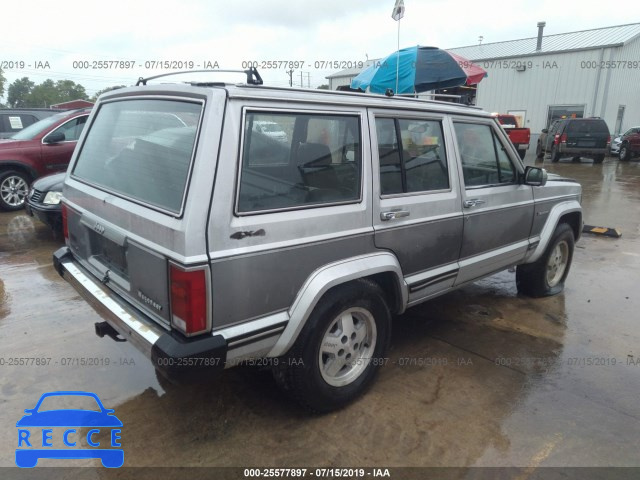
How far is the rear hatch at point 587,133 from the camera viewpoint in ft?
57.1

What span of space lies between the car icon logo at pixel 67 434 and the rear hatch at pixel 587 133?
19281mm

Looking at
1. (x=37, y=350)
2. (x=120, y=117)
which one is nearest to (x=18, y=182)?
(x=37, y=350)

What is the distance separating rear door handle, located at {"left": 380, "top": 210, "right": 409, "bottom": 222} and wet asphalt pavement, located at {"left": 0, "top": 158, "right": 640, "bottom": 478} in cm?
116

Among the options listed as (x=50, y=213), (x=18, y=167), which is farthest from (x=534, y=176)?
(x=18, y=167)

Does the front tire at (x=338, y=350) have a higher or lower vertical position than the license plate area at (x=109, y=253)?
lower

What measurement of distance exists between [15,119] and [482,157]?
1021cm

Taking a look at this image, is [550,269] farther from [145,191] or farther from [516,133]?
[516,133]

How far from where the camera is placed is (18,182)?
815 centimetres

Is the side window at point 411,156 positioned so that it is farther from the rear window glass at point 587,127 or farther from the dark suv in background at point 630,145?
the dark suv in background at point 630,145

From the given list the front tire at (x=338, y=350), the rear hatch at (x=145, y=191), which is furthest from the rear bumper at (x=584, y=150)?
the rear hatch at (x=145, y=191)

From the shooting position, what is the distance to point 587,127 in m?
17.6

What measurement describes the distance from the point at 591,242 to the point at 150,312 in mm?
6504

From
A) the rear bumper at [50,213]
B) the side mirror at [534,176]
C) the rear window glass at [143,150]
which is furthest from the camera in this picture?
the rear bumper at [50,213]

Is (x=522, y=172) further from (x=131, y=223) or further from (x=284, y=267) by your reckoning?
(x=131, y=223)
